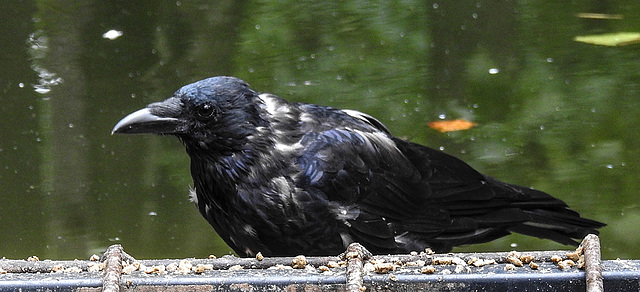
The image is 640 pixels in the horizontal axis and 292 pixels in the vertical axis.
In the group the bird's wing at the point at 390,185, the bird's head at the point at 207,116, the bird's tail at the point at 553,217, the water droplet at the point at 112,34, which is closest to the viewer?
the bird's head at the point at 207,116

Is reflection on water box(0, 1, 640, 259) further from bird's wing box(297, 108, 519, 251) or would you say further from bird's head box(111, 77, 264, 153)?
bird's head box(111, 77, 264, 153)

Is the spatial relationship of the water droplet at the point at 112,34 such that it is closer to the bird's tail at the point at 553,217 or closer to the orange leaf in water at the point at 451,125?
the orange leaf in water at the point at 451,125

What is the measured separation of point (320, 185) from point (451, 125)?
5.81ft

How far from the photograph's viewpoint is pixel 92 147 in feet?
14.3

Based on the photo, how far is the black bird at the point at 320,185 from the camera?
2.64 meters

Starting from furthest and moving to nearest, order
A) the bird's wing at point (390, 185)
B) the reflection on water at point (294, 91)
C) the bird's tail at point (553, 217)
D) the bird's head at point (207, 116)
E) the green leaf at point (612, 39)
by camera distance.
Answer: the green leaf at point (612, 39)
the reflection on water at point (294, 91)
the bird's tail at point (553, 217)
the bird's wing at point (390, 185)
the bird's head at point (207, 116)

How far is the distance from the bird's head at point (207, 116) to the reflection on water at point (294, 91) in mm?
991

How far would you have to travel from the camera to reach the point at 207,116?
8.70 ft

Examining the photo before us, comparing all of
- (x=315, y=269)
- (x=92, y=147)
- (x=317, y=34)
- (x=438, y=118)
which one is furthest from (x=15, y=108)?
(x=315, y=269)

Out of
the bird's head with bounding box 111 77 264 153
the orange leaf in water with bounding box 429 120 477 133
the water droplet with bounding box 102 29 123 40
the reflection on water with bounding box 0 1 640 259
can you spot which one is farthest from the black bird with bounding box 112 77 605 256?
the water droplet with bounding box 102 29 123 40

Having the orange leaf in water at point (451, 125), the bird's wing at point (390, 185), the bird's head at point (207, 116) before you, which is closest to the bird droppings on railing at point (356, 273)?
the bird's head at point (207, 116)

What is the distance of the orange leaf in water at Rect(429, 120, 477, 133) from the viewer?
4297mm

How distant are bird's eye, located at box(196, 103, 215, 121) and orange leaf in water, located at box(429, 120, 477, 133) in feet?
6.17

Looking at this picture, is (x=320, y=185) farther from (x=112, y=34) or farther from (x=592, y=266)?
(x=112, y=34)
